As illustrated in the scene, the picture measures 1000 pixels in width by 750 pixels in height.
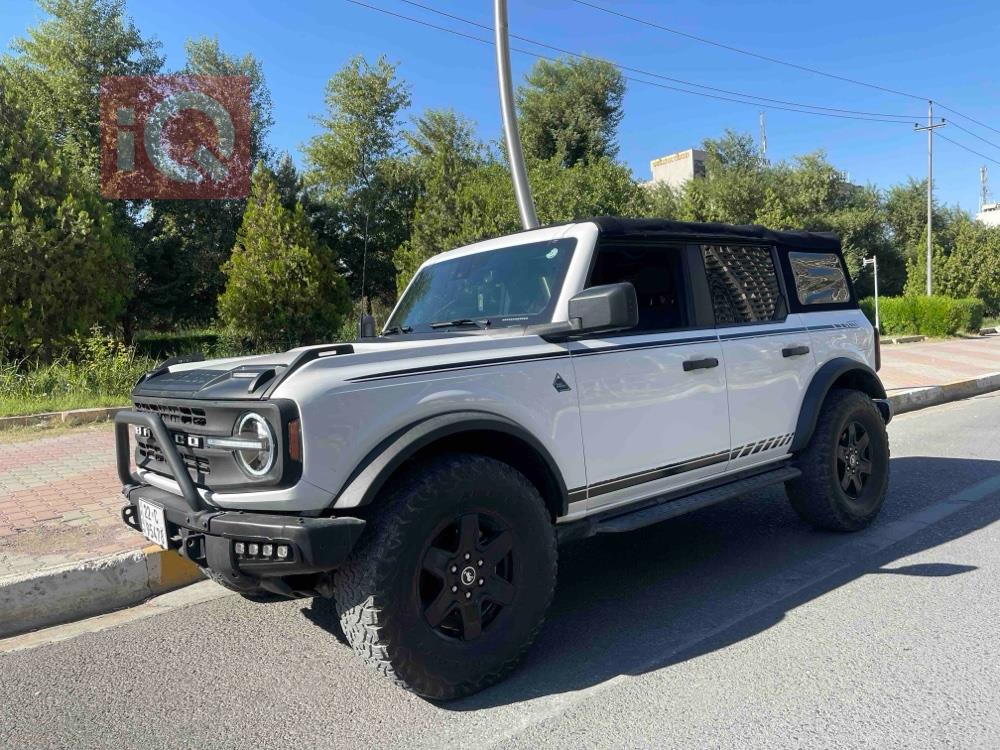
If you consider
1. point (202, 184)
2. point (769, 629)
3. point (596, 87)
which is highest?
point (596, 87)

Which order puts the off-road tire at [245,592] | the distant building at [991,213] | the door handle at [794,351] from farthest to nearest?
1. the distant building at [991,213]
2. the door handle at [794,351]
3. the off-road tire at [245,592]

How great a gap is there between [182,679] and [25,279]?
29.5ft

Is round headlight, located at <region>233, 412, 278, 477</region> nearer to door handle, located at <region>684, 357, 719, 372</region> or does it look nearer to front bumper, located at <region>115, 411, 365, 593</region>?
front bumper, located at <region>115, 411, 365, 593</region>

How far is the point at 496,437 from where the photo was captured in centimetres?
302

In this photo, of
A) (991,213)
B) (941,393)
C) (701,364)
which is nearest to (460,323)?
(701,364)

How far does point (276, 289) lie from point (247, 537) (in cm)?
1288

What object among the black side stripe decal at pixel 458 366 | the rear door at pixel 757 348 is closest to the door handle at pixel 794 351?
the rear door at pixel 757 348

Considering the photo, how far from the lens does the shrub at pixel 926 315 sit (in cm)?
2484

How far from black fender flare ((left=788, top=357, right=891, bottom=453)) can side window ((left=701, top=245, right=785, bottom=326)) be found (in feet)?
1.54

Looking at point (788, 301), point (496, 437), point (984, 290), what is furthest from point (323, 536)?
point (984, 290)

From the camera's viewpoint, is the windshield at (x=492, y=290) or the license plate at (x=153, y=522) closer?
the license plate at (x=153, y=522)

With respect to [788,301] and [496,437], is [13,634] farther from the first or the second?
[788,301]

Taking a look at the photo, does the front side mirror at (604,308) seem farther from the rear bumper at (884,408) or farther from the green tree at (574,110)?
the green tree at (574,110)

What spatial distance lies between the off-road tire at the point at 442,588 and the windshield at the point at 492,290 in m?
0.95
